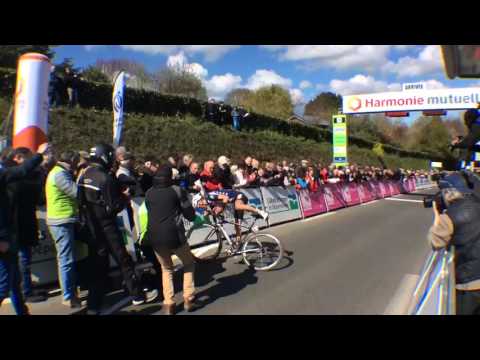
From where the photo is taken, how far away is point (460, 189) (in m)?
3.24

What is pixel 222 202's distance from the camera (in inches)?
271

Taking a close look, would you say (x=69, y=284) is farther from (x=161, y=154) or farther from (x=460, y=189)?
(x=161, y=154)

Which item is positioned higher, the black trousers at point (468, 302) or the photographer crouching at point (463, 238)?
the photographer crouching at point (463, 238)

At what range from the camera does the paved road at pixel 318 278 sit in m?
4.70

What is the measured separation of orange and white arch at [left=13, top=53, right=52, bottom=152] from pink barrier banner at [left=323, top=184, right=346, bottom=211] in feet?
37.1

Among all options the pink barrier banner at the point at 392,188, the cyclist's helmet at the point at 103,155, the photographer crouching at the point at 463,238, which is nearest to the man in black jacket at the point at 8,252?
the cyclist's helmet at the point at 103,155

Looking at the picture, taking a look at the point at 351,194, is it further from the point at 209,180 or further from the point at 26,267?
the point at 26,267

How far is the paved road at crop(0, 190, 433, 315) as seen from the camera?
4699mm

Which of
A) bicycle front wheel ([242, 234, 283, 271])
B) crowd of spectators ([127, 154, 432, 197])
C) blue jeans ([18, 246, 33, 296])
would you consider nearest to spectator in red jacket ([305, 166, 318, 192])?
crowd of spectators ([127, 154, 432, 197])

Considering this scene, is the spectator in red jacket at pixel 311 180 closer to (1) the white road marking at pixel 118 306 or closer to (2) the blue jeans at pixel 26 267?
(1) the white road marking at pixel 118 306

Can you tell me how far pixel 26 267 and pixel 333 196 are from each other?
13.0 metres
